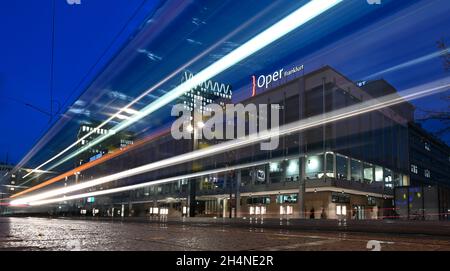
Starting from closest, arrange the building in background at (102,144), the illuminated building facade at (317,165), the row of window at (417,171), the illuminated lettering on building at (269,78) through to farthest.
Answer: the illuminated building facade at (317,165) < the illuminated lettering on building at (269,78) < the building in background at (102,144) < the row of window at (417,171)

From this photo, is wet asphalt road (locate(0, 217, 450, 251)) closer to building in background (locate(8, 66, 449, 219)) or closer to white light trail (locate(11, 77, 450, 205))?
building in background (locate(8, 66, 449, 219))

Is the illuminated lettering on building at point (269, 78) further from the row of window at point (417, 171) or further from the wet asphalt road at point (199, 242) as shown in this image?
the wet asphalt road at point (199, 242)

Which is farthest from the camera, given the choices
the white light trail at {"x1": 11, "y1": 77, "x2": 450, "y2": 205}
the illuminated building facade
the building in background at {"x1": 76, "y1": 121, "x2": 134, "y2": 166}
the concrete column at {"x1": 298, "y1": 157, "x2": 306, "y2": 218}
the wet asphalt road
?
the building in background at {"x1": 76, "y1": 121, "x2": 134, "y2": 166}

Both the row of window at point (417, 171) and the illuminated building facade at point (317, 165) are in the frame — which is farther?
the row of window at point (417, 171)

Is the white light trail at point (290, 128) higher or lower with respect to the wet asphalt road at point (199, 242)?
higher

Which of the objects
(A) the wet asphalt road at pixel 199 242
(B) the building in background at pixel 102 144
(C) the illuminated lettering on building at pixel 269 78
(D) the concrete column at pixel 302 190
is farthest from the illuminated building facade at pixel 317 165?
(A) the wet asphalt road at pixel 199 242

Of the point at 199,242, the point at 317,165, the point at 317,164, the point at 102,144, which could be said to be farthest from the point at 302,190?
the point at 199,242

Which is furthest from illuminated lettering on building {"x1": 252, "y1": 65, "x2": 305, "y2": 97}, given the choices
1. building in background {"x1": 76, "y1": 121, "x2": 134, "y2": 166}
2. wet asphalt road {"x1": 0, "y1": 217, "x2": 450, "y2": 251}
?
wet asphalt road {"x1": 0, "y1": 217, "x2": 450, "y2": 251}
